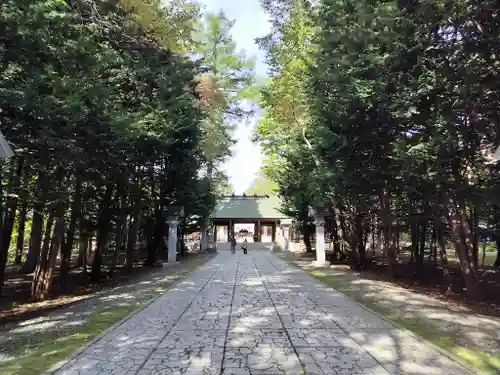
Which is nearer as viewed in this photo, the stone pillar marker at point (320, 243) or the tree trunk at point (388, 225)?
the tree trunk at point (388, 225)

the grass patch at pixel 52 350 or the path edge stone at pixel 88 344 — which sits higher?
the path edge stone at pixel 88 344

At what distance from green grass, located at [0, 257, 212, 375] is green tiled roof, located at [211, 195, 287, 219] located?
27776 millimetres

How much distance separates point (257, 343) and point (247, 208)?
31295mm

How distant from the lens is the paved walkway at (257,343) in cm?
443

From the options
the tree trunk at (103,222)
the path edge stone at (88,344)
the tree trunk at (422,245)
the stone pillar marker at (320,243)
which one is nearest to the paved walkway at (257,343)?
the path edge stone at (88,344)

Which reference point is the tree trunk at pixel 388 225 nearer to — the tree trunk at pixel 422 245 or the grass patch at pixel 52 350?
the tree trunk at pixel 422 245

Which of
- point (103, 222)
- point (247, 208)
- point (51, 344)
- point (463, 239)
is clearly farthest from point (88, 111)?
point (247, 208)

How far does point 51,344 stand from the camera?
218 inches

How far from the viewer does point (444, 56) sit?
7.79 m

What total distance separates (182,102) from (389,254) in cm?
917

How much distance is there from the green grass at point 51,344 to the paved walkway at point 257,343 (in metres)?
0.29

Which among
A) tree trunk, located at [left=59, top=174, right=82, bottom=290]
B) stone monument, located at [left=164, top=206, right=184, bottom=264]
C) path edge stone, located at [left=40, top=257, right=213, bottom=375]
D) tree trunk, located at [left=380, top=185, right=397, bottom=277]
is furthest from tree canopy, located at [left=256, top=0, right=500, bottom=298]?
stone monument, located at [left=164, top=206, right=184, bottom=264]

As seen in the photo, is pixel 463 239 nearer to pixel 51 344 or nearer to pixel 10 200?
pixel 51 344

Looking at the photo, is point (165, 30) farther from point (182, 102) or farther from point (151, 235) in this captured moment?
point (151, 235)
